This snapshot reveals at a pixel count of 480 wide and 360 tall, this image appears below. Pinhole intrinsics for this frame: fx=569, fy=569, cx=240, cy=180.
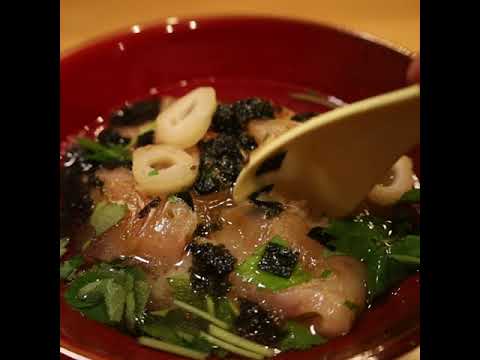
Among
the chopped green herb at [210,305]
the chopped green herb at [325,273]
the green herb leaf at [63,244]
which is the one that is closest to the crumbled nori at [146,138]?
the green herb leaf at [63,244]

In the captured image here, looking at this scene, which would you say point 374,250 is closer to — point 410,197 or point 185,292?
point 410,197

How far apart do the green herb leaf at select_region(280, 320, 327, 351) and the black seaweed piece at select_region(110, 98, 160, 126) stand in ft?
3.03

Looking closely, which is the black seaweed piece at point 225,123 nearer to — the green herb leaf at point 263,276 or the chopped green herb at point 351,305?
the green herb leaf at point 263,276

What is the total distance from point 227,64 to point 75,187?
76 cm

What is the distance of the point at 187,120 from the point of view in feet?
5.40

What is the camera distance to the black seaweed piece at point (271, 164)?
1.32 metres

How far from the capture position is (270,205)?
1.44 meters

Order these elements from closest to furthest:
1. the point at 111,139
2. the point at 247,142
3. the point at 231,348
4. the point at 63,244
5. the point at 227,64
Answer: the point at 231,348 < the point at 63,244 < the point at 247,142 < the point at 111,139 < the point at 227,64

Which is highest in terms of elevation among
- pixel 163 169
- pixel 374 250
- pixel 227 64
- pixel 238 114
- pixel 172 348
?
pixel 227 64

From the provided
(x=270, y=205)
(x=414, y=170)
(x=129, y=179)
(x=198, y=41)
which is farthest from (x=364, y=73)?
(x=129, y=179)

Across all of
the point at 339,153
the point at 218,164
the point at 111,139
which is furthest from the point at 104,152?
the point at 339,153

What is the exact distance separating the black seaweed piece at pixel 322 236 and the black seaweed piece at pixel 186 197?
12.1 inches

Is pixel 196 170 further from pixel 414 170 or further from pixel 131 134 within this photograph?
pixel 414 170

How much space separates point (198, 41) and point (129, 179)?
2.34ft
